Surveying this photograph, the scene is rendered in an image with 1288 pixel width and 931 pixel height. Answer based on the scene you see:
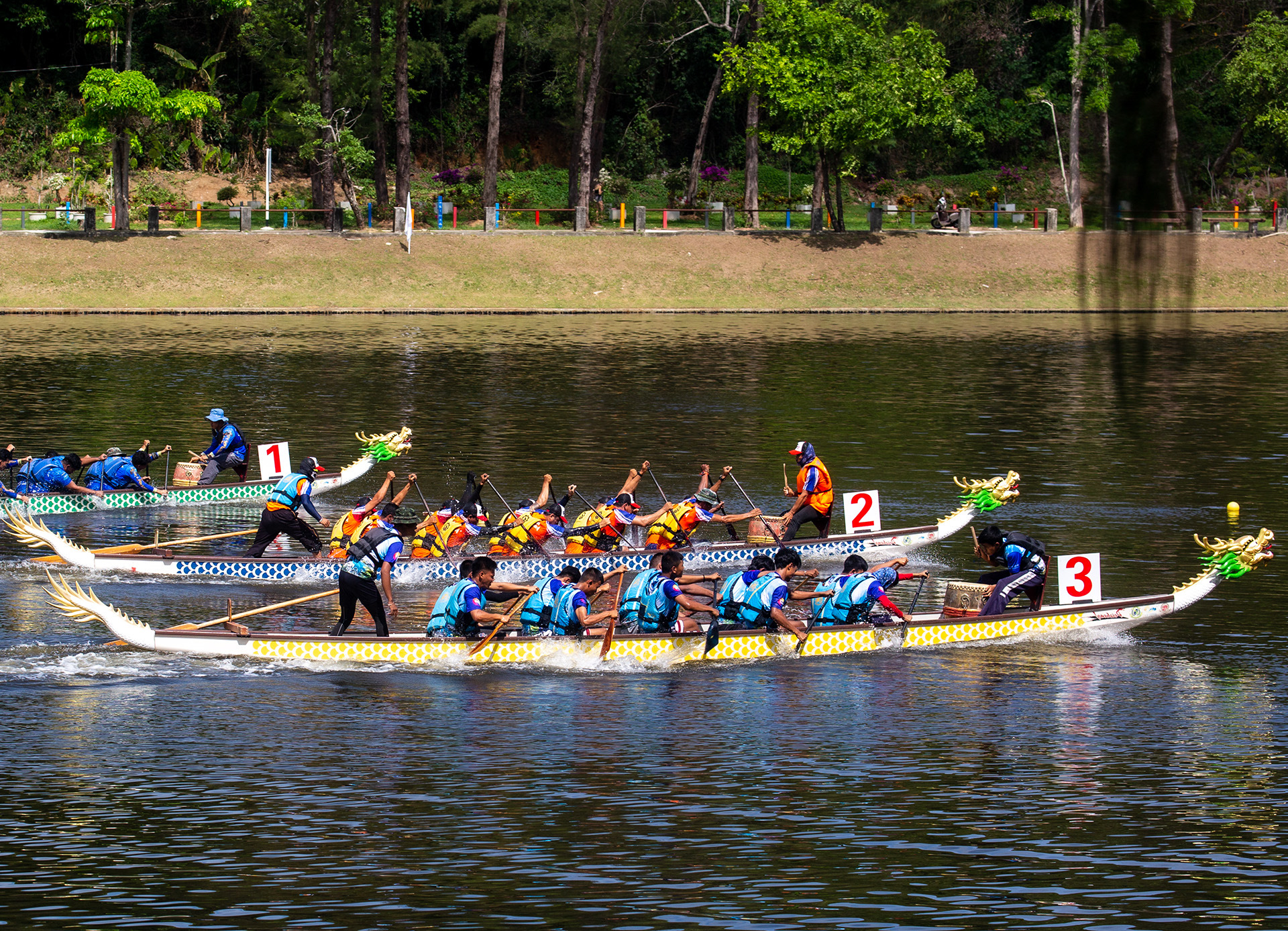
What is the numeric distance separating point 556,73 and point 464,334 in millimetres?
30944

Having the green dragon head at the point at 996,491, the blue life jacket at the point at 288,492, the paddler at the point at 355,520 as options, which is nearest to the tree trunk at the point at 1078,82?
the paddler at the point at 355,520

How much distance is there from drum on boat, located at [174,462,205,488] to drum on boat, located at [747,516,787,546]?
35.8 ft

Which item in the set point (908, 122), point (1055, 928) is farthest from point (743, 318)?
point (1055, 928)

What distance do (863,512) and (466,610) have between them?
9.02m

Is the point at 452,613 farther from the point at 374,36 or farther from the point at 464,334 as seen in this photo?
the point at 374,36

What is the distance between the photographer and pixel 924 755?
14.5 m

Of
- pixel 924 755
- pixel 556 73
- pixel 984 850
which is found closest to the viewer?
pixel 984 850

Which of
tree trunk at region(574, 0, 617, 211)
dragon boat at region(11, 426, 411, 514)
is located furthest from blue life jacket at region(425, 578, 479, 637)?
tree trunk at region(574, 0, 617, 211)

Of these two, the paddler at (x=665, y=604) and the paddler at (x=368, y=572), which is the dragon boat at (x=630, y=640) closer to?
the paddler at (x=665, y=604)

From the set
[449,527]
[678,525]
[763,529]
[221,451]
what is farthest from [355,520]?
[221,451]

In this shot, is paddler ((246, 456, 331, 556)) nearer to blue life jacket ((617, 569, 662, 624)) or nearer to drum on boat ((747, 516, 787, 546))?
blue life jacket ((617, 569, 662, 624))

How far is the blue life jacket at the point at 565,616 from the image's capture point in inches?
684

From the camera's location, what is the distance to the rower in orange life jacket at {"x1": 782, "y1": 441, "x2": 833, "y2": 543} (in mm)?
23750

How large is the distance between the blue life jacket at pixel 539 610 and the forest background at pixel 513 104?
3265 cm
